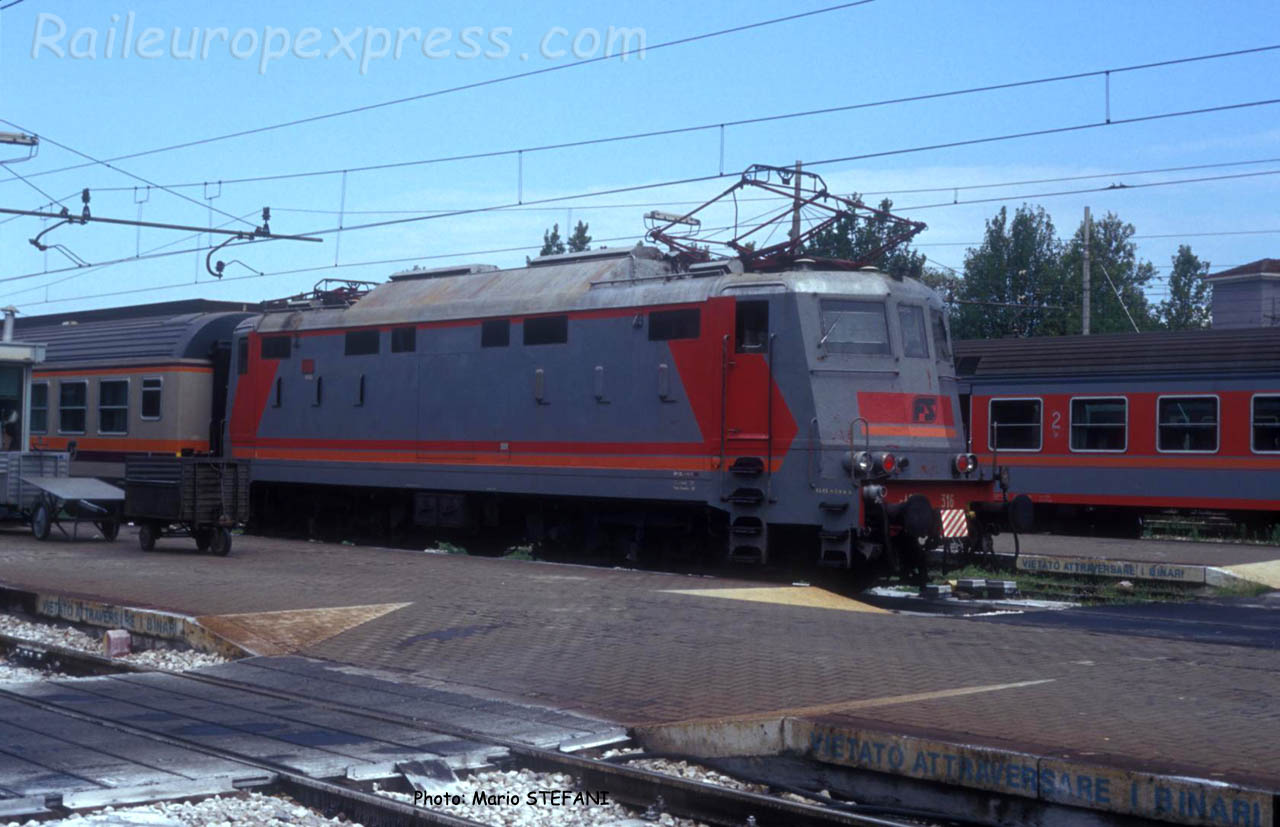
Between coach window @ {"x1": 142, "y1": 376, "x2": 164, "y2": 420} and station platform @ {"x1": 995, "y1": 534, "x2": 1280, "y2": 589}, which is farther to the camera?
coach window @ {"x1": 142, "y1": 376, "x2": 164, "y2": 420}

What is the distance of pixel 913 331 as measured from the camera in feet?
53.6

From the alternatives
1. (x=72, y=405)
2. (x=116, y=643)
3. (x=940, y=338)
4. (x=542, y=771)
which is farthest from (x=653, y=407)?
(x=72, y=405)

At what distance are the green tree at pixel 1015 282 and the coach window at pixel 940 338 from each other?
47.6 meters

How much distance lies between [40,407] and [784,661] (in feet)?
72.0

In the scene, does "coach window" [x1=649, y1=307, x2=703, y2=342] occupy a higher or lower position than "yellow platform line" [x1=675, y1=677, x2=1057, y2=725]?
higher

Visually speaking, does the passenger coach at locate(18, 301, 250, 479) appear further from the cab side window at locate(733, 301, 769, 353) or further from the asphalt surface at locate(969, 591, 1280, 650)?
the asphalt surface at locate(969, 591, 1280, 650)

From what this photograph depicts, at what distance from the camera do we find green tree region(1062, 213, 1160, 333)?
66312mm

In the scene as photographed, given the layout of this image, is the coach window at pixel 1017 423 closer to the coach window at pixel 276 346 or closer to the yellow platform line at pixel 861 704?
the coach window at pixel 276 346

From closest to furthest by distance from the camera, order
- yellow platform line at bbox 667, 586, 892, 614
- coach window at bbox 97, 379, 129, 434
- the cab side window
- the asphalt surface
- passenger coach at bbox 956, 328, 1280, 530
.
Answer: the asphalt surface, yellow platform line at bbox 667, 586, 892, 614, the cab side window, passenger coach at bbox 956, 328, 1280, 530, coach window at bbox 97, 379, 129, 434

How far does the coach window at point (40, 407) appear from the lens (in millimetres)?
27131

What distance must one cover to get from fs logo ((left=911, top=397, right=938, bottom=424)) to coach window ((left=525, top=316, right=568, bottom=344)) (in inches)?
184

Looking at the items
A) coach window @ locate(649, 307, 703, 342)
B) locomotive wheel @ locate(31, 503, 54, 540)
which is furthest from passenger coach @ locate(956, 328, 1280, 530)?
locomotive wheel @ locate(31, 503, 54, 540)

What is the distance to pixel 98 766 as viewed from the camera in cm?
688

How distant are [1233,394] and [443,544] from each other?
43.5 ft
